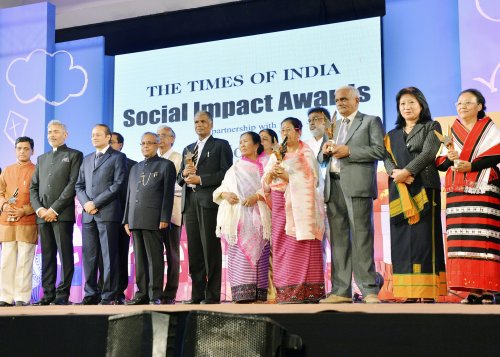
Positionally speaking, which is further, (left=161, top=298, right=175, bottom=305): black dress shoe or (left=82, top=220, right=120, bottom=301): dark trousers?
(left=82, top=220, right=120, bottom=301): dark trousers

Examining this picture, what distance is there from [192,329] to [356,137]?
2.56 metres

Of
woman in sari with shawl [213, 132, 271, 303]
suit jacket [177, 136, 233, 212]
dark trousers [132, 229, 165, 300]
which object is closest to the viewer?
woman in sari with shawl [213, 132, 271, 303]

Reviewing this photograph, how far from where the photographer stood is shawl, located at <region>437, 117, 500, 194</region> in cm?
405

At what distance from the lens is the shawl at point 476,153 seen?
4055 millimetres

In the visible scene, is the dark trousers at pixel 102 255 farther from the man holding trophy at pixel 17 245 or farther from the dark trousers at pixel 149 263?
the man holding trophy at pixel 17 245

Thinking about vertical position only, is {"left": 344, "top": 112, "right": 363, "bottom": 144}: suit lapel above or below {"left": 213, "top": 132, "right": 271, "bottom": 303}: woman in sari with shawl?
above

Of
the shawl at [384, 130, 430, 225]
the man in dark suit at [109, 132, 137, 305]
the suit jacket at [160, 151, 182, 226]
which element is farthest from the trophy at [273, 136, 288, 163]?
the man in dark suit at [109, 132, 137, 305]

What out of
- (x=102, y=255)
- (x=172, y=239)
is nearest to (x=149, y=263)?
(x=172, y=239)

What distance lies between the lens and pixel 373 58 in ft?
23.7

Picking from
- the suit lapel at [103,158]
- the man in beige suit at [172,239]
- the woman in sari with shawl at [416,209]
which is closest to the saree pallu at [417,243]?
the woman in sari with shawl at [416,209]

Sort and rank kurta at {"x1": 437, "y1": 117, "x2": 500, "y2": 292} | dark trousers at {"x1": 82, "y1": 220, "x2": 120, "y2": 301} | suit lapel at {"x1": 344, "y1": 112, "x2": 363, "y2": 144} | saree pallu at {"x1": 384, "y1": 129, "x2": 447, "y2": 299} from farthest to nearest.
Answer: dark trousers at {"x1": 82, "y1": 220, "x2": 120, "y2": 301}, suit lapel at {"x1": 344, "y1": 112, "x2": 363, "y2": 144}, saree pallu at {"x1": 384, "y1": 129, "x2": 447, "y2": 299}, kurta at {"x1": 437, "y1": 117, "x2": 500, "y2": 292}

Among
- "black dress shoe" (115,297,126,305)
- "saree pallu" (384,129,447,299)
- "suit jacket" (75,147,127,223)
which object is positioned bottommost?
"black dress shoe" (115,297,126,305)

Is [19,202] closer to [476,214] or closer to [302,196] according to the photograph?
[302,196]

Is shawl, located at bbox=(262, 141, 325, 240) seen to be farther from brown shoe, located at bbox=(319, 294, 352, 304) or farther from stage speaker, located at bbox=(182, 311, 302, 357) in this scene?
stage speaker, located at bbox=(182, 311, 302, 357)
